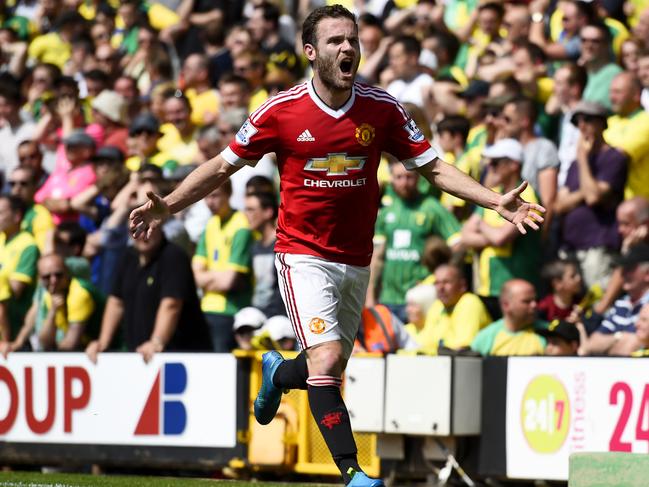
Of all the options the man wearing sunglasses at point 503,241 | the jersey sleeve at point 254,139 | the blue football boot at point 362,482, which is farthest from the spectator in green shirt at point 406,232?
the blue football boot at point 362,482

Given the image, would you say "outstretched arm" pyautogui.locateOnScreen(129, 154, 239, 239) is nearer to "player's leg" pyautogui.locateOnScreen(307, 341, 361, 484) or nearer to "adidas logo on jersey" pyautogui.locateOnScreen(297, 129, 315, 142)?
"adidas logo on jersey" pyautogui.locateOnScreen(297, 129, 315, 142)

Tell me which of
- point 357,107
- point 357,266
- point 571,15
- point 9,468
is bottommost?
point 9,468

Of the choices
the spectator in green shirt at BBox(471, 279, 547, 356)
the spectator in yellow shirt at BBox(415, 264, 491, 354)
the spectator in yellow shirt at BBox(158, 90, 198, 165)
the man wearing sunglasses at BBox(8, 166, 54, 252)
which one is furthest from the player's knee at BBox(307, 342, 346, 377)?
the spectator in yellow shirt at BBox(158, 90, 198, 165)

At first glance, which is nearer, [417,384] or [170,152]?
[417,384]

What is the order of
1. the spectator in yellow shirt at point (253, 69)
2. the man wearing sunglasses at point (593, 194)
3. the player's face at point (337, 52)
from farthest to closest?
the spectator in yellow shirt at point (253, 69), the man wearing sunglasses at point (593, 194), the player's face at point (337, 52)

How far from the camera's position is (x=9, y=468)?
1244 centimetres

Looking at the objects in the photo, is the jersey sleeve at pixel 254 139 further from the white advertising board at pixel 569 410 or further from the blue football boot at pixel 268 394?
the white advertising board at pixel 569 410

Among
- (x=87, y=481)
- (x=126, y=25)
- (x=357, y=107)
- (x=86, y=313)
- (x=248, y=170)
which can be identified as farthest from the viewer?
(x=126, y=25)

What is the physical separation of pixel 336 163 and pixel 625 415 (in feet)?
10.5

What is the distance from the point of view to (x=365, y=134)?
299 inches

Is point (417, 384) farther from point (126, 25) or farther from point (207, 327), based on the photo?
point (126, 25)

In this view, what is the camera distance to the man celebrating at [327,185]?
24.7 ft

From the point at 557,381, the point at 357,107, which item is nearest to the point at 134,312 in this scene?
the point at 557,381

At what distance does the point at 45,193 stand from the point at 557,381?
7.09m
